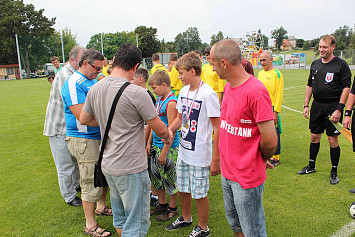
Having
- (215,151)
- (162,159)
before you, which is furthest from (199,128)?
(162,159)

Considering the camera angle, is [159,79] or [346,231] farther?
→ [159,79]

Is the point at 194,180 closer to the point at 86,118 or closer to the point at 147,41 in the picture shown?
the point at 86,118

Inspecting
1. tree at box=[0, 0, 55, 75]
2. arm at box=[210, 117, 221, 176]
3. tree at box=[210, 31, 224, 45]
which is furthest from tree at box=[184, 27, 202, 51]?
arm at box=[210, 117, 221, 176]

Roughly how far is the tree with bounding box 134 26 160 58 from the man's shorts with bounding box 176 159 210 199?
264 ft

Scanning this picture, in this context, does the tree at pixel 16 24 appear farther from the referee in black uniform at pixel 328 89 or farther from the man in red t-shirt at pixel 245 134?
the man in red t-shirt at pixel 245 134

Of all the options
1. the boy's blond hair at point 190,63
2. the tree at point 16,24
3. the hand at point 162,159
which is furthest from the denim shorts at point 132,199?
the tree at point 16,24

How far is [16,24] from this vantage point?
55.9 meters

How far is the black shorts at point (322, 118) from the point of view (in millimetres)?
4531

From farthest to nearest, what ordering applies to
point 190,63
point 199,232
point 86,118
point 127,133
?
1. point 199,232
2. point 190,63
3. point 86,118
4. point 127,133

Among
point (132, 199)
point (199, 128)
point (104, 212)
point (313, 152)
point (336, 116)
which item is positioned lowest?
point (104, 212)

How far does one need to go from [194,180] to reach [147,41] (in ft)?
274

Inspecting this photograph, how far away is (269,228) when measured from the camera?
3.36 meters

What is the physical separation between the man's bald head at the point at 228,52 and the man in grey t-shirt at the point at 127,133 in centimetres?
73

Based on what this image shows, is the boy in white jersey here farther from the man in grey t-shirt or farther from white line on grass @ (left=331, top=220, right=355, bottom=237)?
white line on grass @ (left=331, top=220, right=355, bottom=237)
